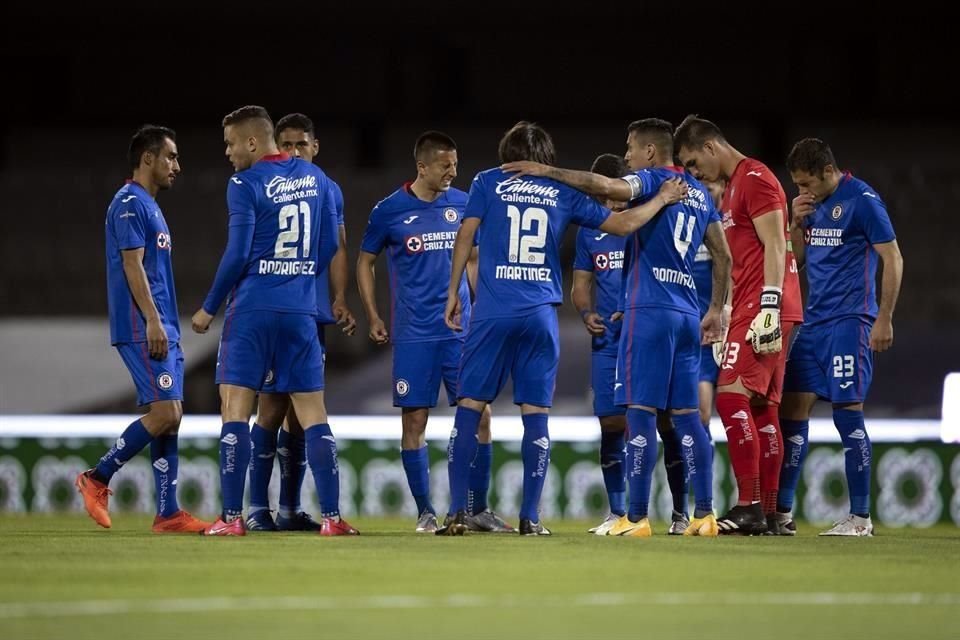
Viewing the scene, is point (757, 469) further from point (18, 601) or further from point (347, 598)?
point (18, 601)

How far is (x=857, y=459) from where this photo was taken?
8.96m

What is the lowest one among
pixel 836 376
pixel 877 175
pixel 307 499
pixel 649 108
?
pixel 307 499

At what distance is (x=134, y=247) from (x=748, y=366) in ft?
11.4

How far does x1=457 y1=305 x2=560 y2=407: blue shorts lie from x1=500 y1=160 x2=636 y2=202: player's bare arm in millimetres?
668

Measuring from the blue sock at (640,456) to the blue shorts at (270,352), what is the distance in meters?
1.72

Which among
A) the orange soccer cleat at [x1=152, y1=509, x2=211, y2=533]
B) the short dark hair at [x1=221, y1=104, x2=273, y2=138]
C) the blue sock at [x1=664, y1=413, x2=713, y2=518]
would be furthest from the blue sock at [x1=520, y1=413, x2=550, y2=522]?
the short dark hair at [x1=221, y1=104, x2=273, y2=138]

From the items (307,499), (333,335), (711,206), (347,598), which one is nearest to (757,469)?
(711,206)

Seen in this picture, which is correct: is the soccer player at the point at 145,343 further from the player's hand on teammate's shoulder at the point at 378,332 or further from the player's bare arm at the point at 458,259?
the player's bare arm at the point at 458,259

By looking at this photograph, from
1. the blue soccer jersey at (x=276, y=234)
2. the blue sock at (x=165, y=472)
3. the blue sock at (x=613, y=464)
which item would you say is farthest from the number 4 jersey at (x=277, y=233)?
the blue sock at (x=613, y=464)

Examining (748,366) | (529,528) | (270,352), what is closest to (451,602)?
(529,528)

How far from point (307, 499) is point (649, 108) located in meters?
11.1

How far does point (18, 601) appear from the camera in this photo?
16.8 feet

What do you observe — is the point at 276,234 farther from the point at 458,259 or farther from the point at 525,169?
the point at 525,169

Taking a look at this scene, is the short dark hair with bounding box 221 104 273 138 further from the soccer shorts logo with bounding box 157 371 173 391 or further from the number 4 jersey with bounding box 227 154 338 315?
the soccer shorts logo with bounding box 157 371 173 391
